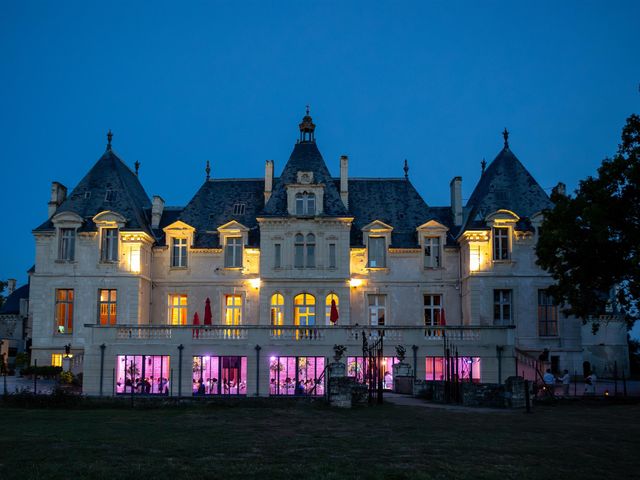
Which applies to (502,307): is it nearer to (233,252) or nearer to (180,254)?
(233,252)

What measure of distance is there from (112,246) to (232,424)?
28.5 m

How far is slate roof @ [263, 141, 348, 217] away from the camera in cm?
4759

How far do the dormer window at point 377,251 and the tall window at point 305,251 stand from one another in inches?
150

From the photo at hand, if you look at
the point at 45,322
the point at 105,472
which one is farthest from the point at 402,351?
the point at 105,472

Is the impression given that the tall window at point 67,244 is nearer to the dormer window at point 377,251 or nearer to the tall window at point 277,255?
the tall window at point 277,255

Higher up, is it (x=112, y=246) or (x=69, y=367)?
(x=112, y=246)

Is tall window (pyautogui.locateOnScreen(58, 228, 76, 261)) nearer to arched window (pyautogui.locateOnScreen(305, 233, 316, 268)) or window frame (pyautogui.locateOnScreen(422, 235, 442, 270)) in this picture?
arched window (pyautogui.locateOnScreen(305, 233, 316, 268))

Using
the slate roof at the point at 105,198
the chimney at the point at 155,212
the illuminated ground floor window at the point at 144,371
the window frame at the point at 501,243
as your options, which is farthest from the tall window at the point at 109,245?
the window frame at the point at 501,243

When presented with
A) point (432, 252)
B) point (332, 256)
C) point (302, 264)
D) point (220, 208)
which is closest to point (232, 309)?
point (302, 264)

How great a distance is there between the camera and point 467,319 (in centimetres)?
4662

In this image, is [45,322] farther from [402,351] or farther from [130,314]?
[402,351]

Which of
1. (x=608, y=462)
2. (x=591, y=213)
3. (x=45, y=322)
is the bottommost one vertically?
(x=608, y=462)

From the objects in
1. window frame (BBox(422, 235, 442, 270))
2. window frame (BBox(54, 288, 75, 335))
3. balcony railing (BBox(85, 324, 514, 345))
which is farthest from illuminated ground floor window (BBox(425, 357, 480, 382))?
window frame (BBox(54, 288, 75, 335))

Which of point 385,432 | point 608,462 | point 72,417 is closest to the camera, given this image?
point 608,462
